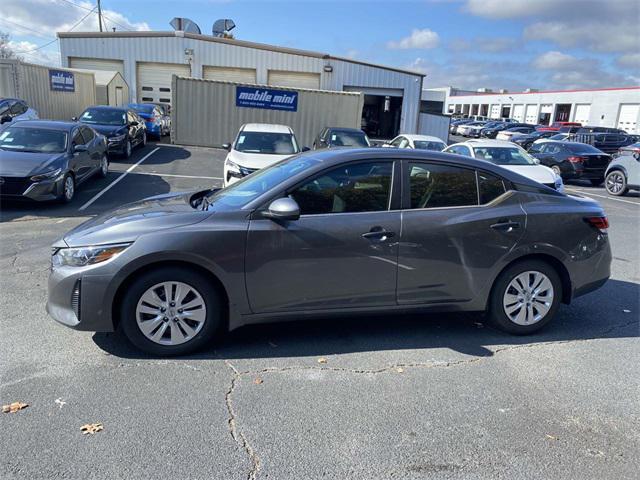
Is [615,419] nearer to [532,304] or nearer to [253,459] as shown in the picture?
[532,304]

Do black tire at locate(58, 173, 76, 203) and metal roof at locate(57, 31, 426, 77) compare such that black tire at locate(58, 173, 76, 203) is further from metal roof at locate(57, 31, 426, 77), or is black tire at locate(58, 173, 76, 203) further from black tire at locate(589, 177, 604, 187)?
metal roof at locate(57, 31, 426, 77)

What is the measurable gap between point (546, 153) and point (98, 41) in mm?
25963

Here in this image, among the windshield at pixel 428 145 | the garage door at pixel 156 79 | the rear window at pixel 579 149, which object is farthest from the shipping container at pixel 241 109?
the rear window at pixel 579 149

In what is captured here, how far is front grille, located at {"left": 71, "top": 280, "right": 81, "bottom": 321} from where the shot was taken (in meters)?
3.63

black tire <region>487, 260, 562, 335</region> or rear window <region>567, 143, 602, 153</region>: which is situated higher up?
rear window <region>567, 143, 602, 153</region>

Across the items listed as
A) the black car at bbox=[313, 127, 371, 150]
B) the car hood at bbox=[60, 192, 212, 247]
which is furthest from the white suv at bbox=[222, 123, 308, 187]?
the car hood at bbox=[60, 192, 212, 247]

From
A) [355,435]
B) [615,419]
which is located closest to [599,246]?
[615,419]

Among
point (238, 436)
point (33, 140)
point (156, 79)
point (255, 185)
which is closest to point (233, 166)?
point (33, 140)

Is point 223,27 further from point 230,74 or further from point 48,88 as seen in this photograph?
point 48,88

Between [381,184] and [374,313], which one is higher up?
[381,184]

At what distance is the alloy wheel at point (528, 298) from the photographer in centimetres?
443

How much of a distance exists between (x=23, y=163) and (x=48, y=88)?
1551 centimetres

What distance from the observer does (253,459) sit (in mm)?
2719

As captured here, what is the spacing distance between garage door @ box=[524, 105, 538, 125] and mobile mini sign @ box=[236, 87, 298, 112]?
52176 millimetres
